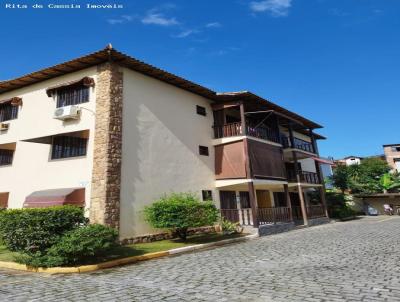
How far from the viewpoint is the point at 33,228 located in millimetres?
9625

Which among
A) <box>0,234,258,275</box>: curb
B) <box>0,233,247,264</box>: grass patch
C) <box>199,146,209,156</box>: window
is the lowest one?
<box>0,234,258,275</box>: curb

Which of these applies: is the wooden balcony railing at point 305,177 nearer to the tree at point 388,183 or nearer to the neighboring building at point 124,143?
the neighboring building at point 124,143

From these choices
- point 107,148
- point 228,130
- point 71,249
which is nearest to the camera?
point 71,249

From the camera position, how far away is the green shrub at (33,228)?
963cm

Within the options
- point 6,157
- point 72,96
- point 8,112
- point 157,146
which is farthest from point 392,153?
point 6,157

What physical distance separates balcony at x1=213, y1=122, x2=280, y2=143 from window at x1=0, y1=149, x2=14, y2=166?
42.9ft

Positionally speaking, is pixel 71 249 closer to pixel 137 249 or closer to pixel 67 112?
pixel 137 249

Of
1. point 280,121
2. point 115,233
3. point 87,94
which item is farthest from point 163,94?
point 280,121

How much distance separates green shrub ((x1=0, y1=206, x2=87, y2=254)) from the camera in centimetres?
963

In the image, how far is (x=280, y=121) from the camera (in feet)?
86.1

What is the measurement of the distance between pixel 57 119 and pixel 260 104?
44.7ft

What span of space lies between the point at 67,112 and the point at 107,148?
10.6 ft

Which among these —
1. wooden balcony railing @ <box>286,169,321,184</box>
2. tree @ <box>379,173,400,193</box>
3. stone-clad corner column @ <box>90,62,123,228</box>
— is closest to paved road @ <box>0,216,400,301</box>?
stone-clad corner column @ <box>90,62,123,228</box>

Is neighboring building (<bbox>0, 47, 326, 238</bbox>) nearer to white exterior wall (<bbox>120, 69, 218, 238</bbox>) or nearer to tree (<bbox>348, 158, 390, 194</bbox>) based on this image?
white exterior wall (<bbox>120, 69, 218, 238</bbox>)
